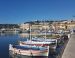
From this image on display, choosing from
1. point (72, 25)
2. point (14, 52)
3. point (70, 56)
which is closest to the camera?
point (70, 56)

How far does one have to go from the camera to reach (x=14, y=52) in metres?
34.7

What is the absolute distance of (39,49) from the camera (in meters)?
33.1

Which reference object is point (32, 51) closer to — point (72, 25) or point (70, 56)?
point (70, 56)

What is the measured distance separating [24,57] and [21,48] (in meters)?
2.79

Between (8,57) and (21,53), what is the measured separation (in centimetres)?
203

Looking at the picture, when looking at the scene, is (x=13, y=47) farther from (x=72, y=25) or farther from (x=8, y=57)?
(x=72, y=25)

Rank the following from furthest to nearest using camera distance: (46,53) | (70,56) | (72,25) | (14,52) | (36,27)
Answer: (36,27), (72,25), (14,52), (46,53), (70,56)

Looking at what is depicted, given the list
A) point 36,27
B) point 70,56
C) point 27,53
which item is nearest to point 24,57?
point 27,53

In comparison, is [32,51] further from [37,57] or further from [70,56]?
[70,56]

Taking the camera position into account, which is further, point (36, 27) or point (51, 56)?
point (36, 27)

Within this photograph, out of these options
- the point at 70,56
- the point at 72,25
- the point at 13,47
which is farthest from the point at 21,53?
the point at 72,25

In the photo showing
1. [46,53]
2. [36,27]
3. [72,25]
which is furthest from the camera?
[36,27]

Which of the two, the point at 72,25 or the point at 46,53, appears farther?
the point at 72,25

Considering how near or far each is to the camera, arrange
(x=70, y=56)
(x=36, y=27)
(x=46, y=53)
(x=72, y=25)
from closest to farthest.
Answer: (x=70, y=56), (x=46, y=53), (x=72, y=25), (x=36, y=27)
